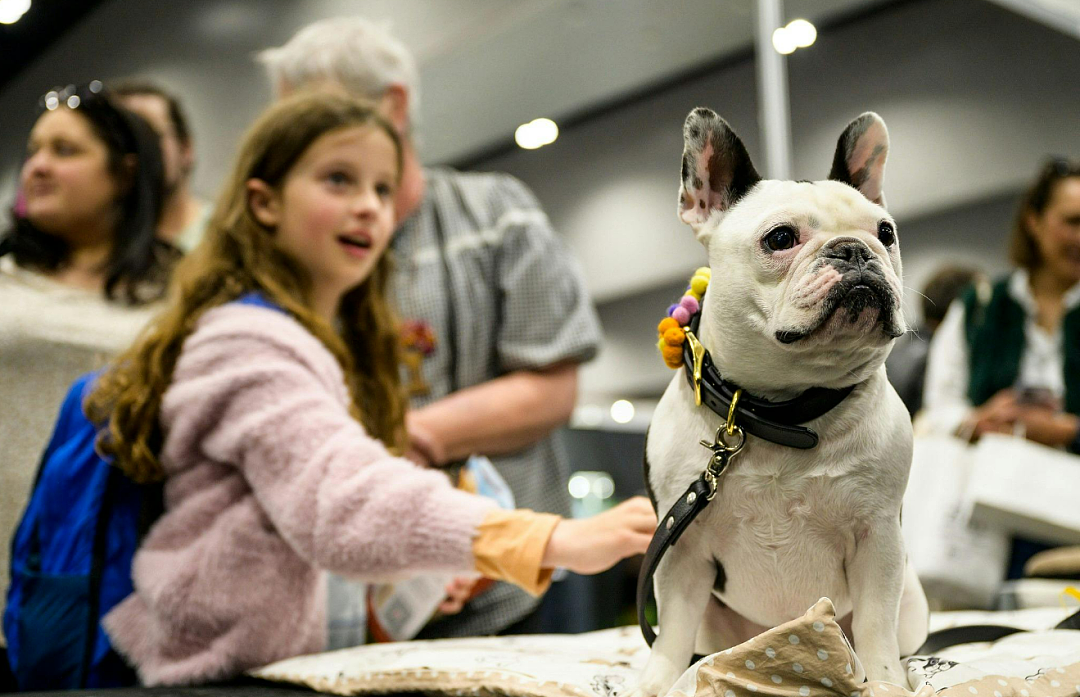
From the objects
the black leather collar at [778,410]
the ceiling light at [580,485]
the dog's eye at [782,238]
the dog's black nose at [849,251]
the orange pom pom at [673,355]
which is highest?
the dog's eye at [782,238]

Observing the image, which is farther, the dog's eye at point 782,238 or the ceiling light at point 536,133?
the ceiling light at point 536,133

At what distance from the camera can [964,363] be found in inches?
81.0

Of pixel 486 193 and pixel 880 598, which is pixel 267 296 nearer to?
pixel 486 193

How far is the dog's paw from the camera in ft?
1.91

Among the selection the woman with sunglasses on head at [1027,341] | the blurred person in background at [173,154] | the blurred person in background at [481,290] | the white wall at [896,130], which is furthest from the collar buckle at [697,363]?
the woman with sunglasses on head at [1027,341]

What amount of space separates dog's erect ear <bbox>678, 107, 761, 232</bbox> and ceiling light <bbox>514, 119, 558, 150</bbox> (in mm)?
1058

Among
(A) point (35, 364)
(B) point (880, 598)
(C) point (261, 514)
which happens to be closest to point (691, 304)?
(B) point (880, 598)

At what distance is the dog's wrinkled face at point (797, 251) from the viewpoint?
1.68 feet

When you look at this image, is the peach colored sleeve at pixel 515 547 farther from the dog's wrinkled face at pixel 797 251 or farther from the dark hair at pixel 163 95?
the dark hair at pixel 163 95

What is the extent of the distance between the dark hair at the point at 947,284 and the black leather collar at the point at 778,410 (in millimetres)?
1986

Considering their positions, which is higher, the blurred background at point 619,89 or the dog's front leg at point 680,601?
the blurred background at point 619,89

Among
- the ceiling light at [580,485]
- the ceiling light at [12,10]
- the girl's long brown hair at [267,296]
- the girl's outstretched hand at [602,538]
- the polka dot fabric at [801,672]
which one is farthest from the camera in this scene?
the ceiling light at [580,485]

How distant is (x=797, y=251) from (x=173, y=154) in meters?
1.47

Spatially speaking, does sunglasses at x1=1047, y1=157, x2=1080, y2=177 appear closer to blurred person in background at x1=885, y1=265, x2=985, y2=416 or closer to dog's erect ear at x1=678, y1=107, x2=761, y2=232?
blurred person in background at x1=885, y1=265, x2=985, y2=416
